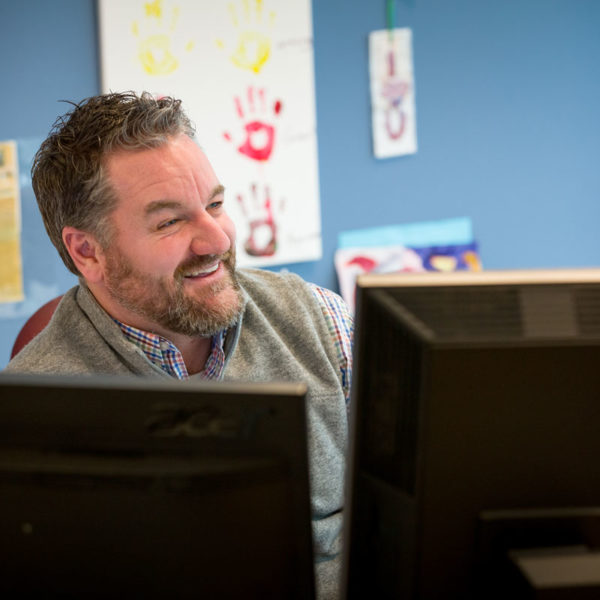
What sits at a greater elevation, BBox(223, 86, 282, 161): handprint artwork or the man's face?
BBox(223, 86, 282, 161): handprint artwork

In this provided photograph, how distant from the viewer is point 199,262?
1.24m

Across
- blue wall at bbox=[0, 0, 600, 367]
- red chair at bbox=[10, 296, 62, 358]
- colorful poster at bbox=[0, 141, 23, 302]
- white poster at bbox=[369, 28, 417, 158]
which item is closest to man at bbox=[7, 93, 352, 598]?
red chair at bbox=[10, 296, 62, 358]

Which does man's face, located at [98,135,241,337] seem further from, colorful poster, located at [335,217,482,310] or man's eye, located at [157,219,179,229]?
colorful poster, located at [335,217,482,310]

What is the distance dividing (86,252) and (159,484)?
0.83 m

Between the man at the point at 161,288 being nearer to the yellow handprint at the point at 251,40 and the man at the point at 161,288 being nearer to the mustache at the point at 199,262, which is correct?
the mustache at the point at 199,262

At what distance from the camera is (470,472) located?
1.80 ft

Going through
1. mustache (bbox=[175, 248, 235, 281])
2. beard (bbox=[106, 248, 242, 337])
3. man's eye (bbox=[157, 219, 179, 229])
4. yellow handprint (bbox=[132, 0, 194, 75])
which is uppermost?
yellow handprint (bbox=[132, 0, 194, 75])

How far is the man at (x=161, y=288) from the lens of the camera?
46.1 inches

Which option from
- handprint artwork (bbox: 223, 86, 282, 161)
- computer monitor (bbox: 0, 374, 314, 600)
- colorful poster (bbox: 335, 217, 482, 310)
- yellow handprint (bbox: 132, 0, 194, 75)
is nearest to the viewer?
computer monitor (bbox: 0, 374, 314, 600)

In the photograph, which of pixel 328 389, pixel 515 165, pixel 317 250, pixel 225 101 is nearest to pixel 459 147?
pixel 515 165

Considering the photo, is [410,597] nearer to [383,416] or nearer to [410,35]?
[383,416]

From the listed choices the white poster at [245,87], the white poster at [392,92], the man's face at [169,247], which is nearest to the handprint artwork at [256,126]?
the white poster at [245,87]

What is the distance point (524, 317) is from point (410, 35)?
167 centimetres

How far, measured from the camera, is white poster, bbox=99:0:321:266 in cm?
182
